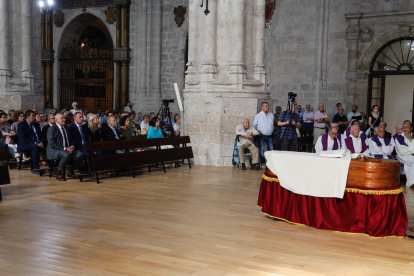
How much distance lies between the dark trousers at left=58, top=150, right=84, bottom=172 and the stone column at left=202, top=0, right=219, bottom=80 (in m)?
3.64

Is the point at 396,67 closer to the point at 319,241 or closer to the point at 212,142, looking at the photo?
the point at 212,142

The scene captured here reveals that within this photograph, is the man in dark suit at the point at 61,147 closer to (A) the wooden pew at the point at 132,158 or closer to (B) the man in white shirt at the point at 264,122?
(A) the wooden pew at the point at 132,158

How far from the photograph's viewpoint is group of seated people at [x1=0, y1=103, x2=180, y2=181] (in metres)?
7.93

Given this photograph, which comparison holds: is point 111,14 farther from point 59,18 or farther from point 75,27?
point 59,18

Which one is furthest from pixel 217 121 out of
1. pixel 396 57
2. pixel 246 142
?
pixel 396 57

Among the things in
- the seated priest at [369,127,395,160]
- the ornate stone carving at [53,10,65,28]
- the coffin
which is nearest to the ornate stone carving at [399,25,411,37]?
the seated priest at [369,127,395,160]

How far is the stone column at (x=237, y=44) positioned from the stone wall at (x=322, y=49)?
585cm

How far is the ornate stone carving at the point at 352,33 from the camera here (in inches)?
579

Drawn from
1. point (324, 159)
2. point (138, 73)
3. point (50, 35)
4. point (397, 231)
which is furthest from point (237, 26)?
point (50, 35)

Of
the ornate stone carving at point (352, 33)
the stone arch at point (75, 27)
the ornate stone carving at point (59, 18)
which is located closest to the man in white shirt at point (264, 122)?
the ornate stone carving at point (352, 33)

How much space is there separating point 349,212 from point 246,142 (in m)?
4.81

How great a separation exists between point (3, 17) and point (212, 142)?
6814 millimetres

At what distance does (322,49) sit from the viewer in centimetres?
1518

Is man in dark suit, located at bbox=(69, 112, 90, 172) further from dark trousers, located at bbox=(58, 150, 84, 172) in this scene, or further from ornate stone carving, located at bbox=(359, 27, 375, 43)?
ornate stone carving, located at bbox=(359, 27, 375, 43)
